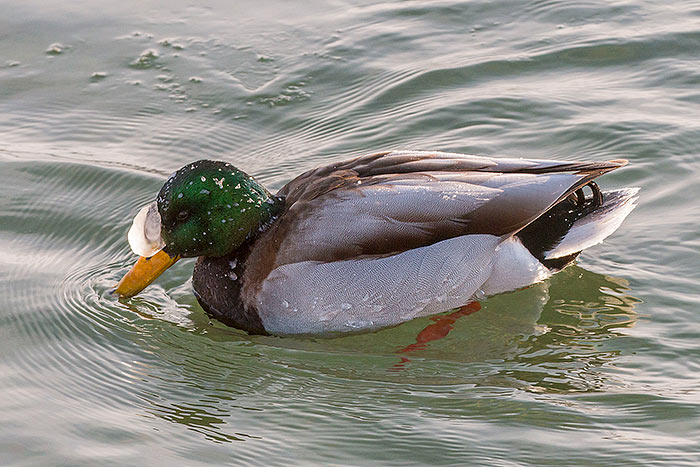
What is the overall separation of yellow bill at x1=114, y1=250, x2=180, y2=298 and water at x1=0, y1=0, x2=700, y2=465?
168 mm

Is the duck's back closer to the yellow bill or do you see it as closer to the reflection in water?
the reflection in water

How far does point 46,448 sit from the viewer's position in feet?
16.1

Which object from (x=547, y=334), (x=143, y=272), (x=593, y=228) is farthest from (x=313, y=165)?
(x=547, y=334)

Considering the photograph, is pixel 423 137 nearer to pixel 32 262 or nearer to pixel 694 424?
pixel 32 262

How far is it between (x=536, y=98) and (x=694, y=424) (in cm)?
363

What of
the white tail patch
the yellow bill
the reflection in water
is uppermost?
the white tail patch

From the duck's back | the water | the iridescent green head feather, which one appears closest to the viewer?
the water

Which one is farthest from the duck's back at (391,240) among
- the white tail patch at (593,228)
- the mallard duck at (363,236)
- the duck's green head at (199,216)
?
the white tail patch at (593,228)

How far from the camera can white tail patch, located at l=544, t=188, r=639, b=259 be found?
6.12m

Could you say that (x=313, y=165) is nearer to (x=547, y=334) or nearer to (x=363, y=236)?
(x=363, y=236)

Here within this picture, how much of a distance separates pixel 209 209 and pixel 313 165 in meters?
1.70

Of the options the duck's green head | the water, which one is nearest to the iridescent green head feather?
the duck's green head

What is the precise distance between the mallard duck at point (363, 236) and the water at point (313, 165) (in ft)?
0.64

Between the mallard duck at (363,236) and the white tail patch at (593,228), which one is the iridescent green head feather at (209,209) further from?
the white tail patch at (593,228)
